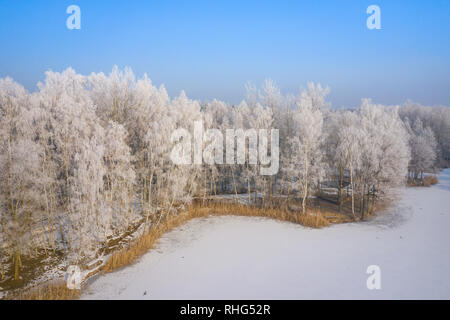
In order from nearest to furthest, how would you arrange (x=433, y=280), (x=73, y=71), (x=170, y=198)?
(x=433, y=280) → (x=170, y=198) → (x=73, y=71)

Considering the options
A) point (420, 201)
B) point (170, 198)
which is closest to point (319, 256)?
point (170, 198)

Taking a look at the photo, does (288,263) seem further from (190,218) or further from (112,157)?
(112,157)

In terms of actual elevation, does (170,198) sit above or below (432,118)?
below

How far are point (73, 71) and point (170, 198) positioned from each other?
1288 centimetres

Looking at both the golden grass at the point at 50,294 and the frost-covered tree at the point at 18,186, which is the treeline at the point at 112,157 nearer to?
the frost-covered tree at the point at 18,186

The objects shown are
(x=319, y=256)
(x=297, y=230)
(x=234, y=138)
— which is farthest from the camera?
(x=234, y=138)

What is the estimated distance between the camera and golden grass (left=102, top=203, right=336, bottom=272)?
482 inches

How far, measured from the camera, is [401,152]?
19625 millimetres

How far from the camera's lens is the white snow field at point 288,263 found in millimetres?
9602

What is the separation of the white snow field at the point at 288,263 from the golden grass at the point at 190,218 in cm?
60

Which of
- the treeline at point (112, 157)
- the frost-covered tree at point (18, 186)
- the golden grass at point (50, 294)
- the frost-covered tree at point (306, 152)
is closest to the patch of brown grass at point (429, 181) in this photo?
the treeline at point (112, 157)

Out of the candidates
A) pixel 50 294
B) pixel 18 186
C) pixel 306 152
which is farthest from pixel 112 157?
pixel 306 152

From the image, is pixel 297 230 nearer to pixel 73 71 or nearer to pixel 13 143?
pixel 13 143
